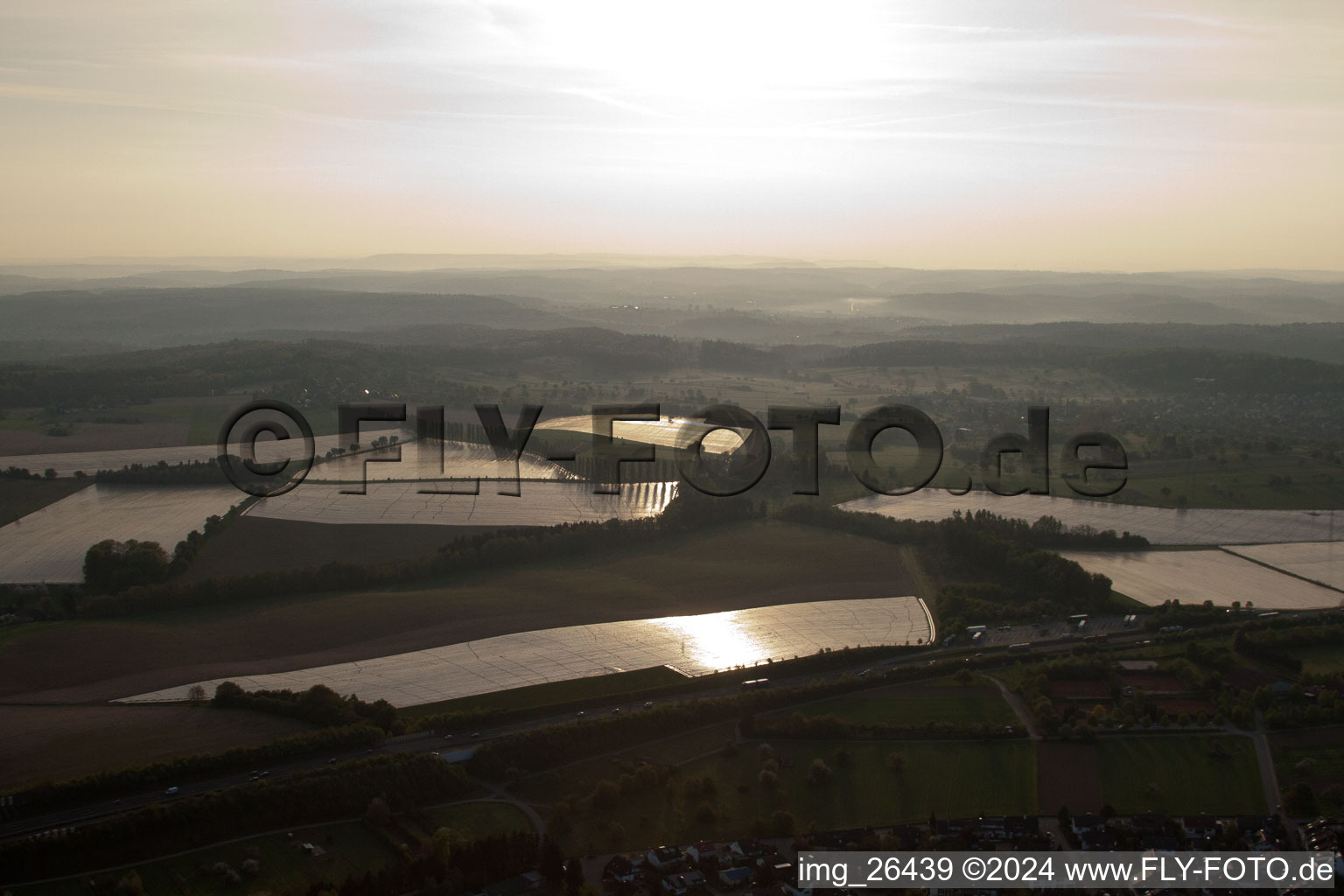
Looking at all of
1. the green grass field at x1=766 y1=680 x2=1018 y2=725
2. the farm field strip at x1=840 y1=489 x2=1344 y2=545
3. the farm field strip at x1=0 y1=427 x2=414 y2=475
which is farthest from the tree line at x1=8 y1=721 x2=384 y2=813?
the farm field strip at x1=0 y1=427 x2=414 y2=475

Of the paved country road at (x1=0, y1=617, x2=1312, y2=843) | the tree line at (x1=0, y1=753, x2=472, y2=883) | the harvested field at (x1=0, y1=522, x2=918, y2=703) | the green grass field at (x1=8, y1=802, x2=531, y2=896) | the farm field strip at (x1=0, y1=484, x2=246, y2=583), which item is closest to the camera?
the green grass field at (x1=8, y1=802, x2=531, y2=896)

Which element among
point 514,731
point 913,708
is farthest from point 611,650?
point 913,708

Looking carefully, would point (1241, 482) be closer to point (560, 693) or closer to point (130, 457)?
point (560, 693)

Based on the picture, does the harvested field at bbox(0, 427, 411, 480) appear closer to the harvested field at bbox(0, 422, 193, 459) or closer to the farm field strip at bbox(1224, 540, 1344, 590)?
the harvested field at bbox(0, 422, 193, 459)

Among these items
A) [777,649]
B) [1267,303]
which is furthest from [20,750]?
[1267,303]

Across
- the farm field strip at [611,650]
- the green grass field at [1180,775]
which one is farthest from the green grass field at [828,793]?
the farm field strip at [611,650]

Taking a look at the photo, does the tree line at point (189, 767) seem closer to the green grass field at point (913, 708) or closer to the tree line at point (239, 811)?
the tree line at point (239, 811)

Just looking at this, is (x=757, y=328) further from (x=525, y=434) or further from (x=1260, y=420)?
(x=525, y=434)
